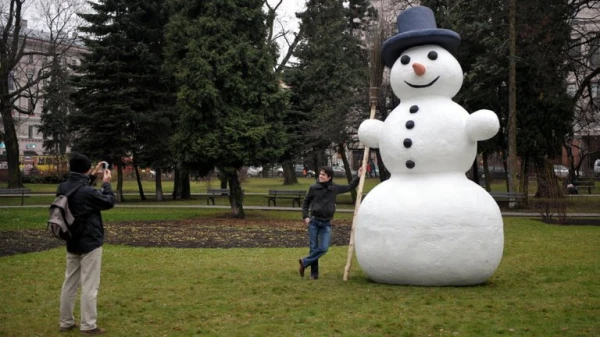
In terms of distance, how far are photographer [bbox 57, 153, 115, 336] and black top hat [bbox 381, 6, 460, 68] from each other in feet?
17.7

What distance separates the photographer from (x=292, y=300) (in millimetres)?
9742

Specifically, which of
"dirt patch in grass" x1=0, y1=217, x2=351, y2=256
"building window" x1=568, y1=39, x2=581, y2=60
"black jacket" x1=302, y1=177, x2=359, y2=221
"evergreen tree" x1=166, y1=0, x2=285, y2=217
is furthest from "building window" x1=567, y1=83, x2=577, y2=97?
"black jacket" x1=302, y1=177, x2=359, y2=221

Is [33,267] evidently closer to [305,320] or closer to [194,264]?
[194,264]

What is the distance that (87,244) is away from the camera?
7723 mm

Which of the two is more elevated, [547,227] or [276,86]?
[276,86]

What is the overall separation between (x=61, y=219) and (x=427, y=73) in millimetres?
6006

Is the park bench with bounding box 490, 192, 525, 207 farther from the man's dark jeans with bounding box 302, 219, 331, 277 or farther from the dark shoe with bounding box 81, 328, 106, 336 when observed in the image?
the dark shoe with bounding box 81, 328, 106, 336

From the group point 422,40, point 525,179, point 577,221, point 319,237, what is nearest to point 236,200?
point 577,221

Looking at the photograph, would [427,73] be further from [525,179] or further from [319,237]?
[525,179]

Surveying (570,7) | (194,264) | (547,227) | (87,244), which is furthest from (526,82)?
(87,244)

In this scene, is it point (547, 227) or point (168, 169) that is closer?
point (547, 227)

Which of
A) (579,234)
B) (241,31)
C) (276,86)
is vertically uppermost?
(241,31)

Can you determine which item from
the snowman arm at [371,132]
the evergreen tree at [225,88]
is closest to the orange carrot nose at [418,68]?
the snowman arm at [371,132]

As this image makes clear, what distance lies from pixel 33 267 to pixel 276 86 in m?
15.1
